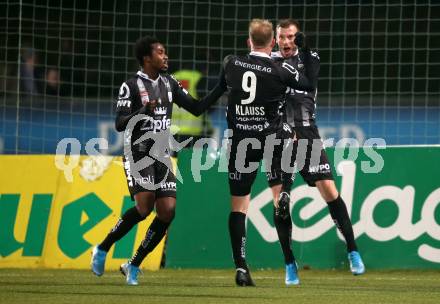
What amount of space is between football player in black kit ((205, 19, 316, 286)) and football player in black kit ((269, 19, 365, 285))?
0.54 meters

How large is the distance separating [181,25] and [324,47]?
1975mm

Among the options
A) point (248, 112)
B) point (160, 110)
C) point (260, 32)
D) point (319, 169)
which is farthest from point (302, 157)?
point (260, 32)

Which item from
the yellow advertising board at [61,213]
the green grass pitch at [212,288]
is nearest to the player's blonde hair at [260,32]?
the green grass pitch at [212,288]

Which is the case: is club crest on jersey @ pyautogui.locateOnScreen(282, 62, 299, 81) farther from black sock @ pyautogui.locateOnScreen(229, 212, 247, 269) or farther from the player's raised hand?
black sock @ pyautogui.locateOnScreen(229, 212, 247, 269)

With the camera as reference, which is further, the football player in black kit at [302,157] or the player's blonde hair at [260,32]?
the football player in black kit at [302,157]

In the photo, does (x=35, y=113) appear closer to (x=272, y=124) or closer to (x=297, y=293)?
(x=272, y=124)

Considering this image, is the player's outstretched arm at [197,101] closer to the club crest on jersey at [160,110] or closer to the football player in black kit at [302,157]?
the club crest on jersey at [160,110]

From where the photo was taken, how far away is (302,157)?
32.7ft

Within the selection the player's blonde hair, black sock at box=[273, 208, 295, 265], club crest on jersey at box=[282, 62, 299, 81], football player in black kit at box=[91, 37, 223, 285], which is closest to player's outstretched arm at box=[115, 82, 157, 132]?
football player in black kit at box=[91, 37, 223, 285]

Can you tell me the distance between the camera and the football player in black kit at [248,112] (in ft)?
29.8

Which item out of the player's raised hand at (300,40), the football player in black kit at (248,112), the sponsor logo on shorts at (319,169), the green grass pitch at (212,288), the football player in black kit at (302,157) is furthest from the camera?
the sponsor logo on shorts at (319,169)

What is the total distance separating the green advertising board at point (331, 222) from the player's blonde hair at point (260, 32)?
2868mm

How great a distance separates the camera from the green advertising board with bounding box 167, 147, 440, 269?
11305mm

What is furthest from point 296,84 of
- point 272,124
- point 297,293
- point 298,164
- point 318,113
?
point 318,113
